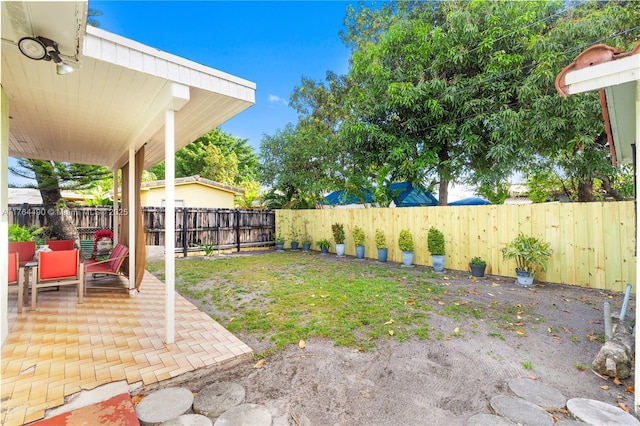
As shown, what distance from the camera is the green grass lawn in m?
3.78

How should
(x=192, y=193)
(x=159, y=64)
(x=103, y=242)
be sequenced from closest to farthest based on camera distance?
(x=159, y=64)
(x=103, y=242)
(x=192, y=193)

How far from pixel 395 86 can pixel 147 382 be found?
9.25m

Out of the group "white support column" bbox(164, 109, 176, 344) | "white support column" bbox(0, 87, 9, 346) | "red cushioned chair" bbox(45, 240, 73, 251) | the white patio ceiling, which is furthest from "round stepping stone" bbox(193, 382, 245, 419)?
"red cushioned chair" bbox(45, 240, 73, 251)

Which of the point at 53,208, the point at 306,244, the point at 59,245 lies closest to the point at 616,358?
the point at 59,245

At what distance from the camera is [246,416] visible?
2.14 meters

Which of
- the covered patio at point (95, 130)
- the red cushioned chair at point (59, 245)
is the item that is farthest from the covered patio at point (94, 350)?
the red cushioned chair at point (59, 245)

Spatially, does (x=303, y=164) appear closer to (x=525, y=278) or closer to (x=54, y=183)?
(x=54, y=183)

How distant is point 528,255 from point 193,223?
419 inches

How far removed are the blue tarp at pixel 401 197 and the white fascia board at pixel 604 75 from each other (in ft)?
27.7

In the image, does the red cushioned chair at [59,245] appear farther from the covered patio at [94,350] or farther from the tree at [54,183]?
the tree at [54,183]

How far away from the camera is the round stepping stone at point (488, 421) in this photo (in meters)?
2.08

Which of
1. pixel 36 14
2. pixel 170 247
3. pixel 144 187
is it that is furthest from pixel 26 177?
pixel 36 14

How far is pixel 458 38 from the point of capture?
348 inches

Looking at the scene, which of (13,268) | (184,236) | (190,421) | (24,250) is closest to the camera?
(190,421)
